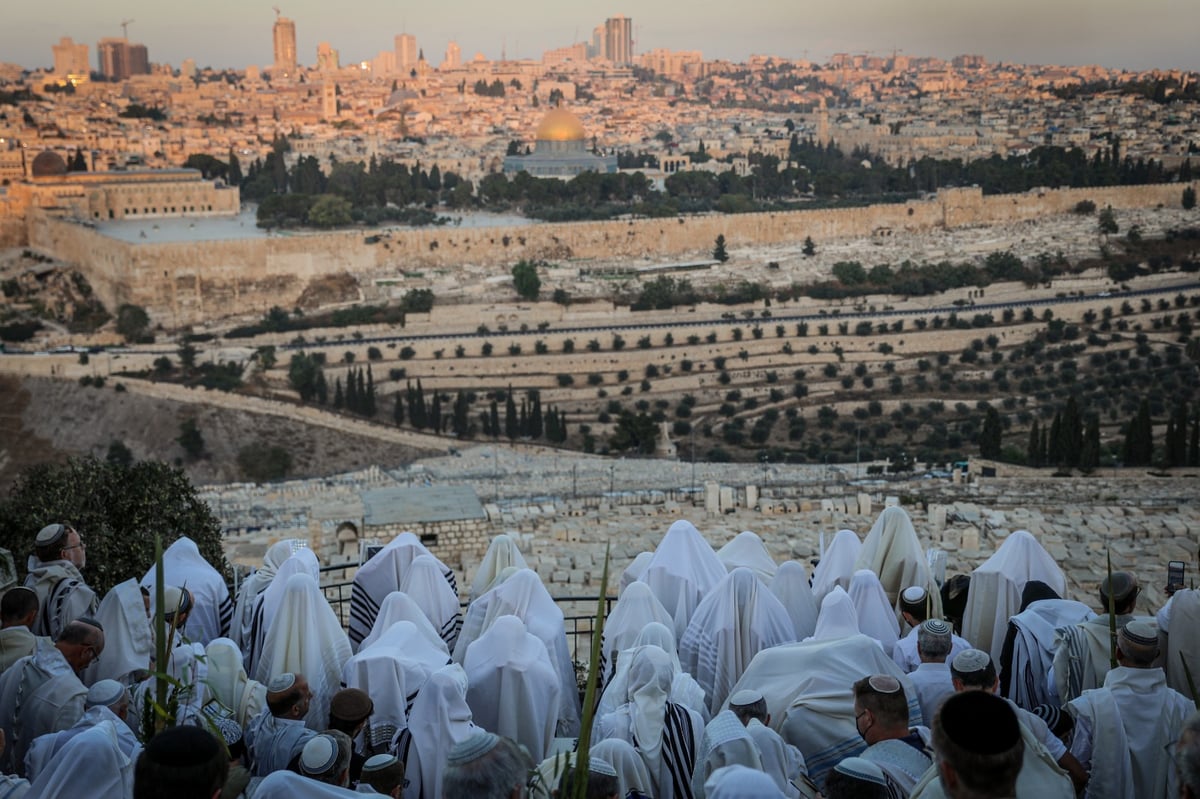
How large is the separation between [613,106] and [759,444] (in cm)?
5100

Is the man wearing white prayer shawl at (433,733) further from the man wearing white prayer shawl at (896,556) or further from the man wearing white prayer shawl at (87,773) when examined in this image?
the man wearing white prayer shawl at (896,556)

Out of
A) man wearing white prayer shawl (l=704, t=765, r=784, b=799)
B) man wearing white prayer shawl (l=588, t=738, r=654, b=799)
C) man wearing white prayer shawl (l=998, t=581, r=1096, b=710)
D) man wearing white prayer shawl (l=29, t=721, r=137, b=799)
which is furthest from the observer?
man wearing white prayer shawl (l=998, t=581, r=1096, b=710)

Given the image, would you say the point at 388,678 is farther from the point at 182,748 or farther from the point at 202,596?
the point at 182,748

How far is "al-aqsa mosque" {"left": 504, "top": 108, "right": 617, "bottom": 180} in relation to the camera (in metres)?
36.4

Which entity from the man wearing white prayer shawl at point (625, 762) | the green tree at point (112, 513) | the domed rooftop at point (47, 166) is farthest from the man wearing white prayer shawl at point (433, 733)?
the domed rooftop at point (47, 166)

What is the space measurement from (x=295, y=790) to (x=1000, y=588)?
2.49 metres

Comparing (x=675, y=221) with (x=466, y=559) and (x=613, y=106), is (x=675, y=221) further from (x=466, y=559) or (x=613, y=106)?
(x=613, y=106)

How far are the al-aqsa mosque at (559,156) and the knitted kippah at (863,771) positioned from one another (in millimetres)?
33205

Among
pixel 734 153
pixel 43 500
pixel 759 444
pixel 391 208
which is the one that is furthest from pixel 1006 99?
pixel 43 500

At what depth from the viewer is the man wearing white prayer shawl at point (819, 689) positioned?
2.84 m

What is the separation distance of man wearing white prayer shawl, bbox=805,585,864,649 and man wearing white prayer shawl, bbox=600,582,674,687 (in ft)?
1.53

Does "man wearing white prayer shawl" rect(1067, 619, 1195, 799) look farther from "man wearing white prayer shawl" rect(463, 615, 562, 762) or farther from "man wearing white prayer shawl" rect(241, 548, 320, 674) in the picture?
"man wearing white prayer shawl" rect(241, 548, 320, 674)

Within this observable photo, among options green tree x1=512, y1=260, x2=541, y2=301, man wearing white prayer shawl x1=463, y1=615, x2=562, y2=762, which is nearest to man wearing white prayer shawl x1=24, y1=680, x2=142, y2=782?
man wearing white prayer shawl x1=463, y1=615, x2=562, y2=762

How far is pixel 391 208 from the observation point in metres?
28.8
